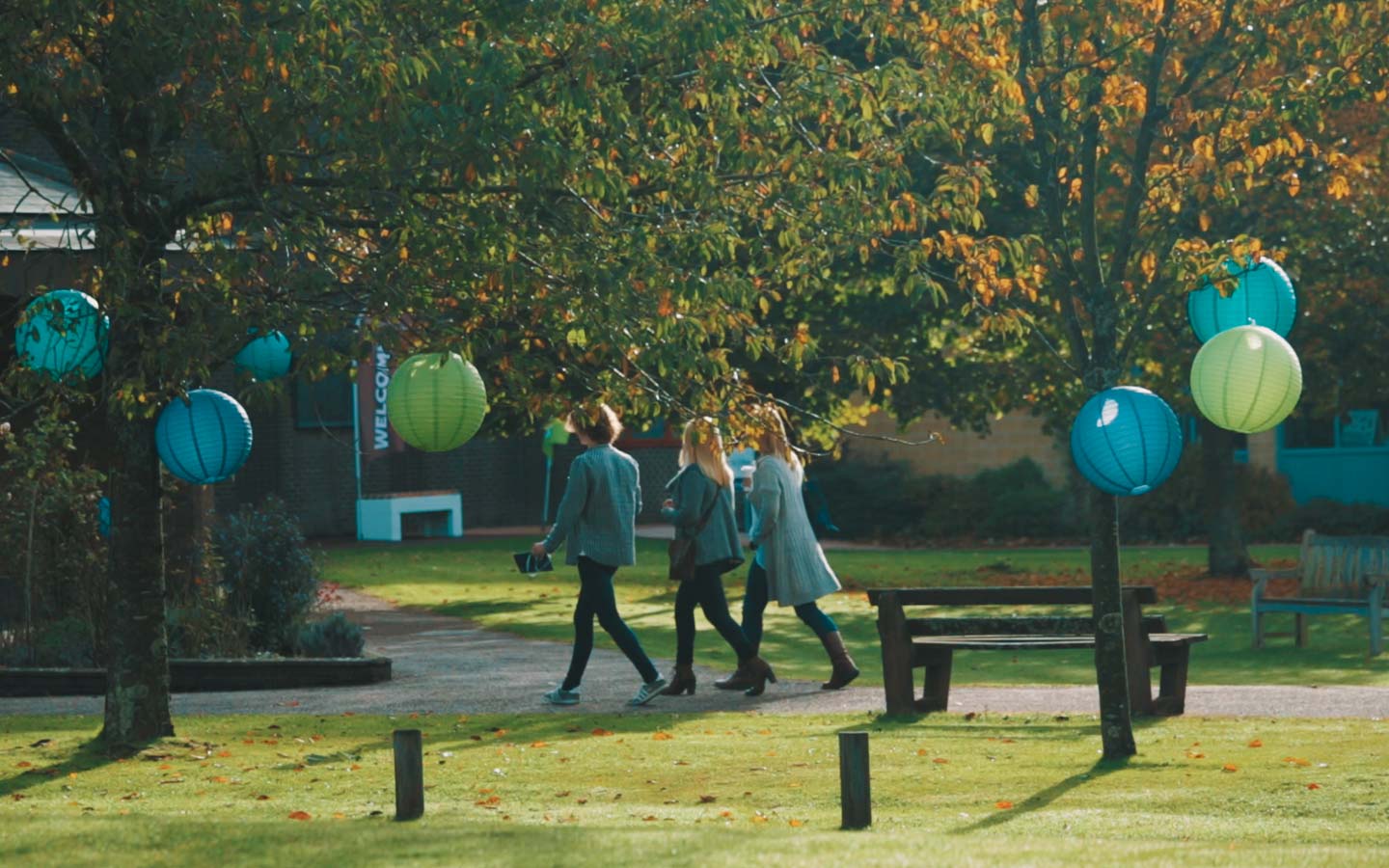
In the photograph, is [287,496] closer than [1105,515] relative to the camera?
No

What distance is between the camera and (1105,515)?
1048 centimetres

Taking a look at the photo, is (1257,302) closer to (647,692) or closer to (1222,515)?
(647,692)

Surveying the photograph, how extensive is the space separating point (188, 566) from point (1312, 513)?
22.8 m

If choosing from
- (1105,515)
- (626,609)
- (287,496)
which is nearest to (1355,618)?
(626,609)

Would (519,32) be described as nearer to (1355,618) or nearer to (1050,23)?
(1050,23)

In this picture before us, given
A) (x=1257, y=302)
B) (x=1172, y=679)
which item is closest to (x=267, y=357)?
(x=1257, y=302)

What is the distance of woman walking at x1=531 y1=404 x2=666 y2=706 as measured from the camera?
13086 millimetres

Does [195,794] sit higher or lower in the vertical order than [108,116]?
lower

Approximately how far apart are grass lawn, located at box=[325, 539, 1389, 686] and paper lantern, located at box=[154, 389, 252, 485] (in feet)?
21.3

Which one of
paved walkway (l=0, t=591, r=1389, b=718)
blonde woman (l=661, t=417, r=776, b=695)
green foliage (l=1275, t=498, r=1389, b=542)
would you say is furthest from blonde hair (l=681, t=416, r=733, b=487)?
green foliage (l=1275, t=498, r=1389, b=542)

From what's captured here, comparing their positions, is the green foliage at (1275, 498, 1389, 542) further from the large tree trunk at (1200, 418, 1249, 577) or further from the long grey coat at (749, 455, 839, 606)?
the long grey coat at (749, 455, 839, 606)

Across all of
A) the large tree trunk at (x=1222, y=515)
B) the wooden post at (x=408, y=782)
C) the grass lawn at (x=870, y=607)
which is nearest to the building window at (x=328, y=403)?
the grass lawn at (x=870, y=607)

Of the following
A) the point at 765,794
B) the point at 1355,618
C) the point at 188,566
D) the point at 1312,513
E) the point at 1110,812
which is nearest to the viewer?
the point at 1110,812

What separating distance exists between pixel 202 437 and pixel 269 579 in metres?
6.22
